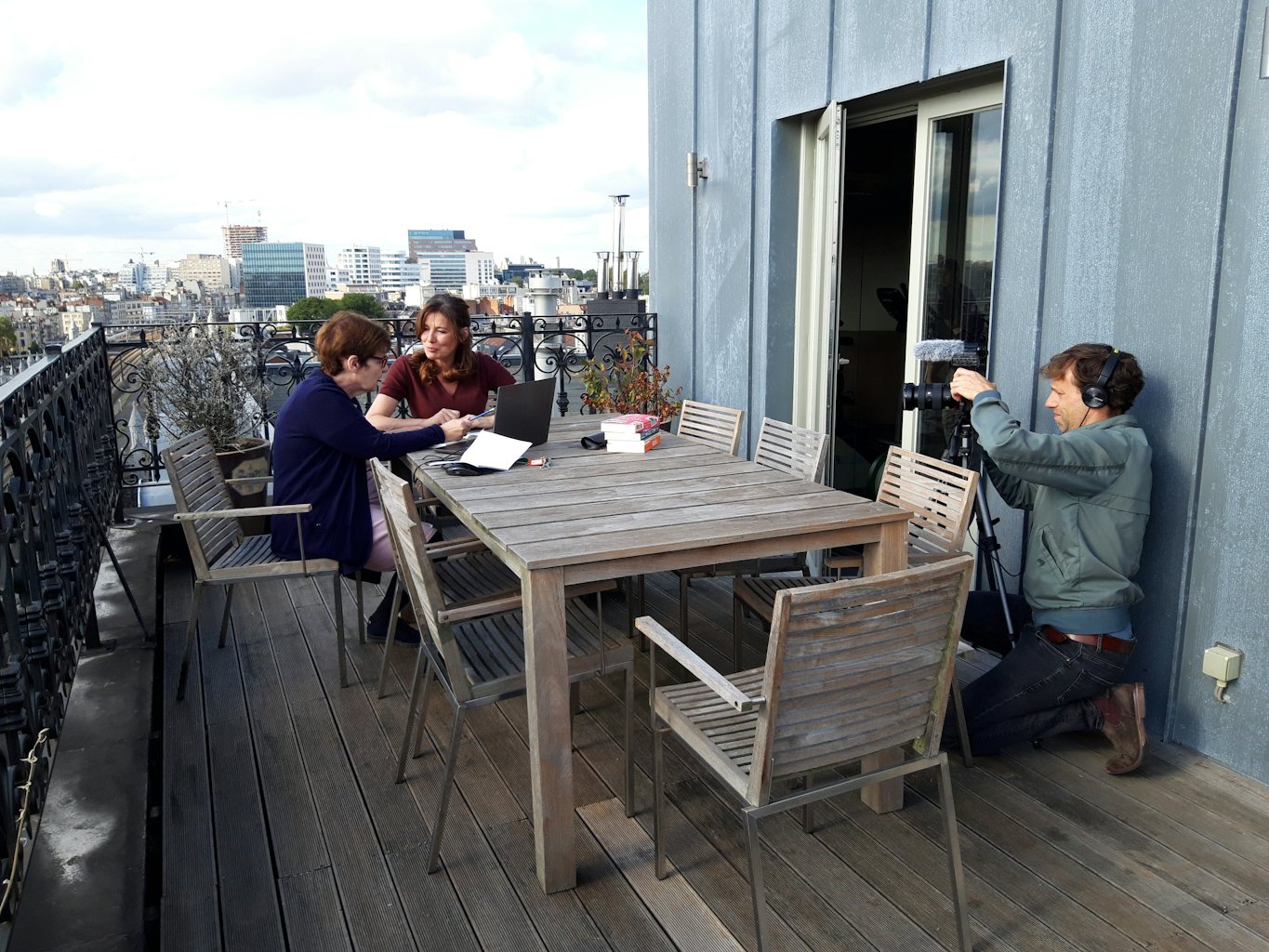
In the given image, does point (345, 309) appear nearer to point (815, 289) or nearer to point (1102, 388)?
point (815, 289)

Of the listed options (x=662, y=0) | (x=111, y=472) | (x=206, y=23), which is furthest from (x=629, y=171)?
(x=111, y=472)

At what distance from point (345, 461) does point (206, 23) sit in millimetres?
12082

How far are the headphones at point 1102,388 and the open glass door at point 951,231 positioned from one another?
0.89 m

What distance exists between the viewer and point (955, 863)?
187 centimetres

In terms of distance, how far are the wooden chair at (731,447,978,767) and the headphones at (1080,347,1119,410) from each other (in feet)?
1.24

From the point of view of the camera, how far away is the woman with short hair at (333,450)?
319cm

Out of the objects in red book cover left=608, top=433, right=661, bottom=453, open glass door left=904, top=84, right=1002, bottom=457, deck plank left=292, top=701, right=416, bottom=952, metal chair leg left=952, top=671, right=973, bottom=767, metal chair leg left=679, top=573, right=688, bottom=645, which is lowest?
deck plank left=292, top=701, right=416, bottom=952

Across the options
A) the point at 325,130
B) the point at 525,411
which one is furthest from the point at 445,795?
the point at 325,130

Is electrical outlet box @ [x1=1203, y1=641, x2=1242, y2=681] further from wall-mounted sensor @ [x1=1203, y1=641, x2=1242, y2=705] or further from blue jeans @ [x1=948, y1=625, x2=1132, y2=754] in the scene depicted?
blue jeans @ [x1=948, y1=625, x2=1132, y2=754]

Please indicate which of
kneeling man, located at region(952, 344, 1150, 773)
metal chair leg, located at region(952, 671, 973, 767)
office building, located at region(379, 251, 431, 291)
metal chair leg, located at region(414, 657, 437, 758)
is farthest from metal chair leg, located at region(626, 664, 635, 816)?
office building, located at region(379, 251, 431, 291)

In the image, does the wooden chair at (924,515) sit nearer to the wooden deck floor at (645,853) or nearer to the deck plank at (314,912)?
the wooden deck floor at (645,853)

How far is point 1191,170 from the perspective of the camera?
2.54 meters

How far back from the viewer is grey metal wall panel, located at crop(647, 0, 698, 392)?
5406 millimetres

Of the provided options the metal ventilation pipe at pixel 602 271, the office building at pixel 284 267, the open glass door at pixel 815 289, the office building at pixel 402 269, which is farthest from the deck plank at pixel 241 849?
the office building at pixel 402 269
